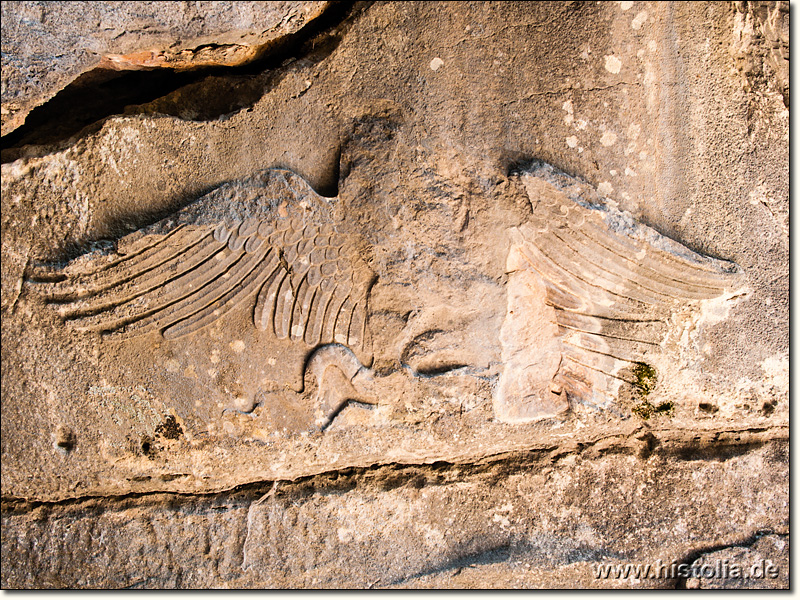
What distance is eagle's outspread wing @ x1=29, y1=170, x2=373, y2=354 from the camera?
191 cm

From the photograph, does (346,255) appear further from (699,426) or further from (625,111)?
(699,426)

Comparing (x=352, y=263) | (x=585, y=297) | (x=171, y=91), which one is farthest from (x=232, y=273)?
(x=585, y=297)

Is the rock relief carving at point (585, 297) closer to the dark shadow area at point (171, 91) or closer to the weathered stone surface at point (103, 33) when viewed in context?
the dark shadow area at point (171, 91)

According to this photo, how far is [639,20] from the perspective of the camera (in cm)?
196

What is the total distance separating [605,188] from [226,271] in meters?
1.29

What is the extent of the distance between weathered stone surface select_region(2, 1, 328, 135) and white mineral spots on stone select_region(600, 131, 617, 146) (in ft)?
3.40

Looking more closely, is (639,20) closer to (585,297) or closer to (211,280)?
(585,297)

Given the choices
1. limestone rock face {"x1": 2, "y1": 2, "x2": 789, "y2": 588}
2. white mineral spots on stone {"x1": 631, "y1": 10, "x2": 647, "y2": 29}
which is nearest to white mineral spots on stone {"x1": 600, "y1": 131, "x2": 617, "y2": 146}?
limestone rock face {"x1": 2, "y1": 2, "x2": 789, "y2": 588}

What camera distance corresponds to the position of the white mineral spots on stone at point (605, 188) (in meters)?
2.00

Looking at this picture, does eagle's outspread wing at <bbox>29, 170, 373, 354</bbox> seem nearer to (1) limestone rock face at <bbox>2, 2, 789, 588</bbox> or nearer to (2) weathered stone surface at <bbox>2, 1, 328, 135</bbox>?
(1) limestone rock face at <bbox>2, 2, 789, 588</bbox>

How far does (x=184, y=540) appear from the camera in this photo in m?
2.16

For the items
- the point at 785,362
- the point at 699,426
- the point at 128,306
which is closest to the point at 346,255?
the point at 128,306

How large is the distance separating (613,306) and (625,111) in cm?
66

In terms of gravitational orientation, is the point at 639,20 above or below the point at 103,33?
above
